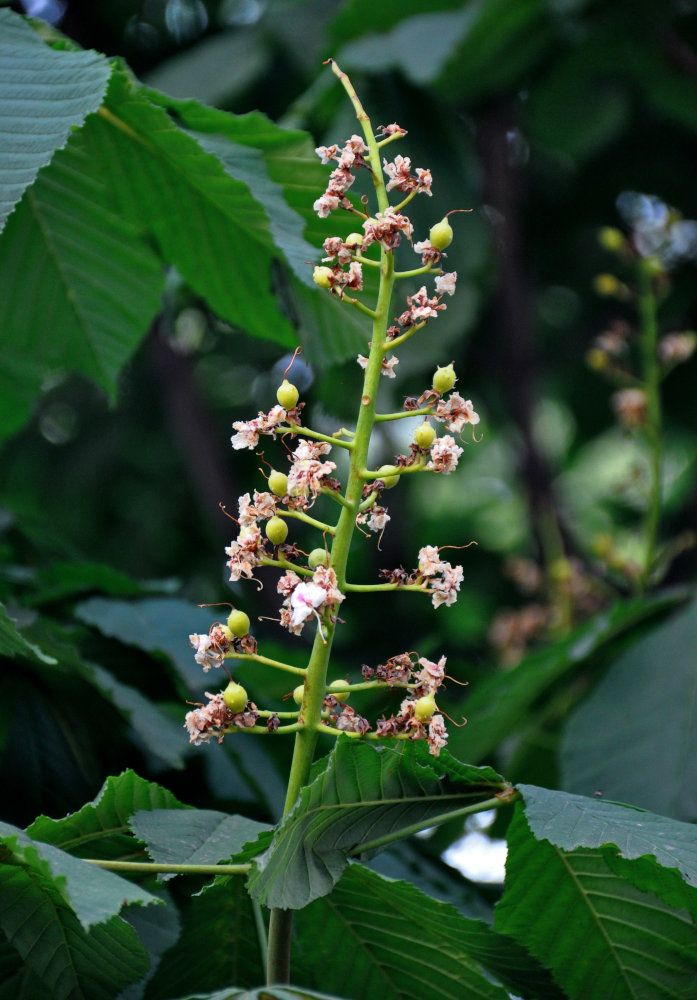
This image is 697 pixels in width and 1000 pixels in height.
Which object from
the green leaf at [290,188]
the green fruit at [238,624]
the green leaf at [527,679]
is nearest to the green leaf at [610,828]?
the green fruit at [238,624]

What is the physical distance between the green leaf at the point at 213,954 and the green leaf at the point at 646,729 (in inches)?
23.9

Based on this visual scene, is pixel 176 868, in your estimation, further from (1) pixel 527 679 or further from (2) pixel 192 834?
(1) pixel 527 679

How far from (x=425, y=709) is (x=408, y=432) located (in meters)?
0.29

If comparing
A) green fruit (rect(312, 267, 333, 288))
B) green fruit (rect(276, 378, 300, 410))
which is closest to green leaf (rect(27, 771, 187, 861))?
green fruit (rect(276, 378, 300, 410))

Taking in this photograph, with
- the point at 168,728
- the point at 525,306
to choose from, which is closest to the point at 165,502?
the point at 525,306

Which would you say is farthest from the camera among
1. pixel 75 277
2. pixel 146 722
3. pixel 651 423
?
pixel 651 423

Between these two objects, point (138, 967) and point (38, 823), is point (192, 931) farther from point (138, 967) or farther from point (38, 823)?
point (38, 823)

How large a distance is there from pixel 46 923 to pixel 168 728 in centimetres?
39

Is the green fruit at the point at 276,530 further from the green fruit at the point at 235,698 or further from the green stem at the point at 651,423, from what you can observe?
the green stem at the point at 651,423

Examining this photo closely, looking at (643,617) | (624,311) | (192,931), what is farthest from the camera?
(624,311)

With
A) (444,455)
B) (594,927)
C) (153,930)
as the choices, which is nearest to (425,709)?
(444,455)

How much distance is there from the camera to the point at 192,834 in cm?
93

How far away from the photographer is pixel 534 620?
8.32 feet

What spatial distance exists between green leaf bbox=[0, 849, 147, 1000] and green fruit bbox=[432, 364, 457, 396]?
1.67ft
